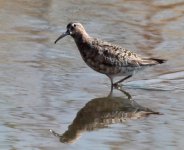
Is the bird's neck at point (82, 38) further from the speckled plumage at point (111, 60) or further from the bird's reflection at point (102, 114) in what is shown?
the bird's reflection at point (102, 114)

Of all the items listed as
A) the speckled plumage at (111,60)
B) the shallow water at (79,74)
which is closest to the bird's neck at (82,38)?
the speckled plumage at (111,60)

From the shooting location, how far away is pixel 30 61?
11.0 metres

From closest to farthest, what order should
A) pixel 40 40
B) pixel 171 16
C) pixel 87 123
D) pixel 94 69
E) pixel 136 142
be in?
pixel 136 142 < pixel 87 123 < pixel 94 69 < pixel 40 40 < pixel 171 16

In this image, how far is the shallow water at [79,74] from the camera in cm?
811

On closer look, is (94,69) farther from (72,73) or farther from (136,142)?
(136,142)

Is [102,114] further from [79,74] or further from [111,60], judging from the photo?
[79,74]

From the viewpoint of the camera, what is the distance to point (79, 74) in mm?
10641

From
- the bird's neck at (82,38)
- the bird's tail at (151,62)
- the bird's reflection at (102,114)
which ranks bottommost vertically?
the bird's reflection at (102,114)

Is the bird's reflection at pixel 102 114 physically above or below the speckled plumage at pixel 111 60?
below

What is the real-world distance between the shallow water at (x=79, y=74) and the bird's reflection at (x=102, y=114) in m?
0.08

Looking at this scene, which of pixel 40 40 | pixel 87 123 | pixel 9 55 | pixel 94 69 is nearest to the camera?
pixel 87 123

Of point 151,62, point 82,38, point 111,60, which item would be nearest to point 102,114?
point 111,60

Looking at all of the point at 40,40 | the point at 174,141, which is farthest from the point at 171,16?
the point at 174,141

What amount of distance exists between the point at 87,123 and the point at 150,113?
0.80m
